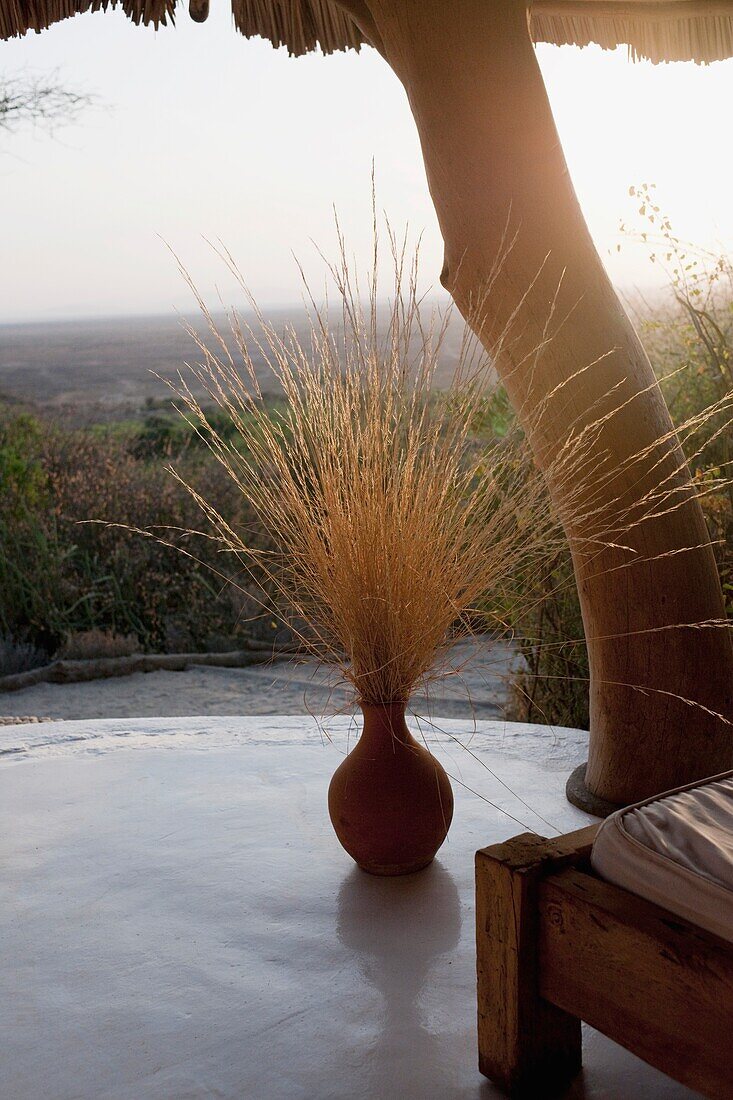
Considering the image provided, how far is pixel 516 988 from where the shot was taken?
1.33m

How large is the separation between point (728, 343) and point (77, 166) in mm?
10825

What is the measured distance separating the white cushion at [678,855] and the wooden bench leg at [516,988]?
11cm

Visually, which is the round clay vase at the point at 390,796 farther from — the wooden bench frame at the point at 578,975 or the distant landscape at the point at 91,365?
the distant landscape at the point at 91,365

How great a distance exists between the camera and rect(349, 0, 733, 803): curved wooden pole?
2.24 metres

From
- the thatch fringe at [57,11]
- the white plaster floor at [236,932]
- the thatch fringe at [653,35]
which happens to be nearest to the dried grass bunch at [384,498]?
the white plaster floor at [236,932]

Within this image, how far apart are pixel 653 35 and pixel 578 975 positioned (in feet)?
9.09

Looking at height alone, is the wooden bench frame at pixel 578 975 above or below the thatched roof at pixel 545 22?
below

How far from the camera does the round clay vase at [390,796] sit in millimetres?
1967

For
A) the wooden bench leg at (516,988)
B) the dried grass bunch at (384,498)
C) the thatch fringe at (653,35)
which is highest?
the thatch fringe at (653,35)

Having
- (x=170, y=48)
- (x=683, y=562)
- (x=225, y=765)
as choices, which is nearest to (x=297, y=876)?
(x=225, y=765)

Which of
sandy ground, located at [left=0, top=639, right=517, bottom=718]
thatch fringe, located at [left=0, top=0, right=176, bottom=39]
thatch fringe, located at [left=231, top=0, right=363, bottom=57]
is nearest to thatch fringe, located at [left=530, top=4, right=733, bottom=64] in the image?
thatch fringe, located at [left=231, top=0, right=363, bottom=57]

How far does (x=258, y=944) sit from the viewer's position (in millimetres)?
1823

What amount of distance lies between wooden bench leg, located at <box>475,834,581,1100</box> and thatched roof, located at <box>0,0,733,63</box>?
91.0 inches

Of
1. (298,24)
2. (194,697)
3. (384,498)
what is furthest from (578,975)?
(194,697)
